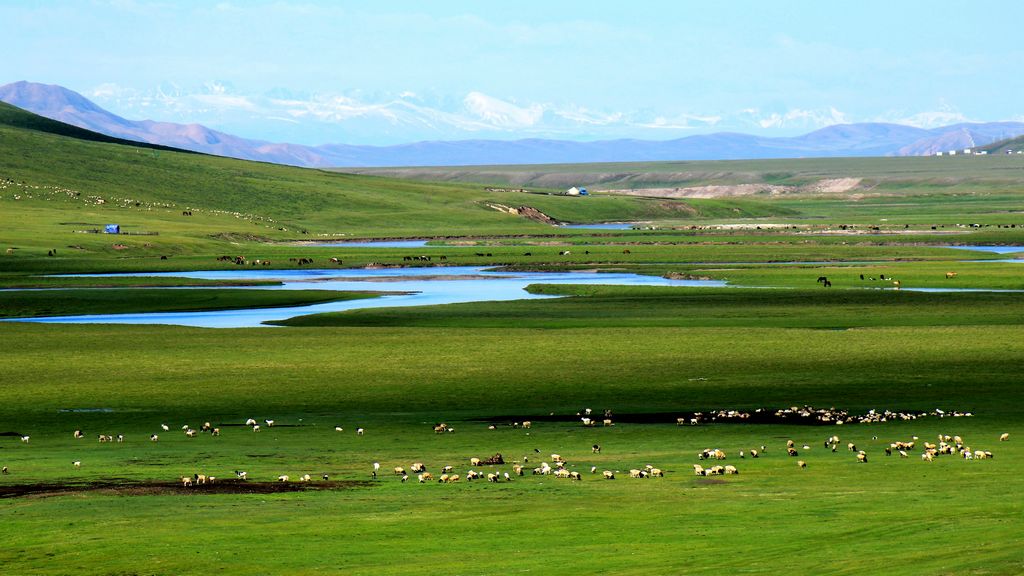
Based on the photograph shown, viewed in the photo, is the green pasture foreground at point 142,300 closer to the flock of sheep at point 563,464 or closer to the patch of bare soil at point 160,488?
the flock of sheep at point 563,464

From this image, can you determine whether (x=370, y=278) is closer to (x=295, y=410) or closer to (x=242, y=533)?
(x=295, y=410)

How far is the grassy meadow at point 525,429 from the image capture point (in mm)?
22719

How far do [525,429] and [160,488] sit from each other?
39.2ft

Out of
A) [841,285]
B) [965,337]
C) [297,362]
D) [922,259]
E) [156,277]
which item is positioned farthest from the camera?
[922,259]

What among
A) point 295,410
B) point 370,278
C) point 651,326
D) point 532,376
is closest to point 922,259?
point 370,278

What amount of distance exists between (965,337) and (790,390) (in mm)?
16201

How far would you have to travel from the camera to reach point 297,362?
175ft

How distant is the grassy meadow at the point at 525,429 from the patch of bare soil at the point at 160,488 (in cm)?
15

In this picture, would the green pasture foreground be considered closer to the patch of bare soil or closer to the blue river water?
the blue river water

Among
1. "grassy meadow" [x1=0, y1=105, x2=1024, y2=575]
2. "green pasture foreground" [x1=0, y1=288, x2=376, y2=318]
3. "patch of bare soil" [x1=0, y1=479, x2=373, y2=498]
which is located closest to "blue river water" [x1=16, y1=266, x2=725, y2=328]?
"green pasture foreground" [x1=0, y1=288, x2=376, y2=318]

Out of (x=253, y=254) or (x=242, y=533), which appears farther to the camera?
(x=253, y=254)

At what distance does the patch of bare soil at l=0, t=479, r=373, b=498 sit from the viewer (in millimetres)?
28672

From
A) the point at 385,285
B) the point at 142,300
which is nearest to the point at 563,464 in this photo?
the point at 142,300

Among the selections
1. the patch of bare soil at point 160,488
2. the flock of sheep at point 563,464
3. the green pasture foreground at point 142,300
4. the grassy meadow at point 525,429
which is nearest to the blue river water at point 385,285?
the green pasture foreground at point 142,300
